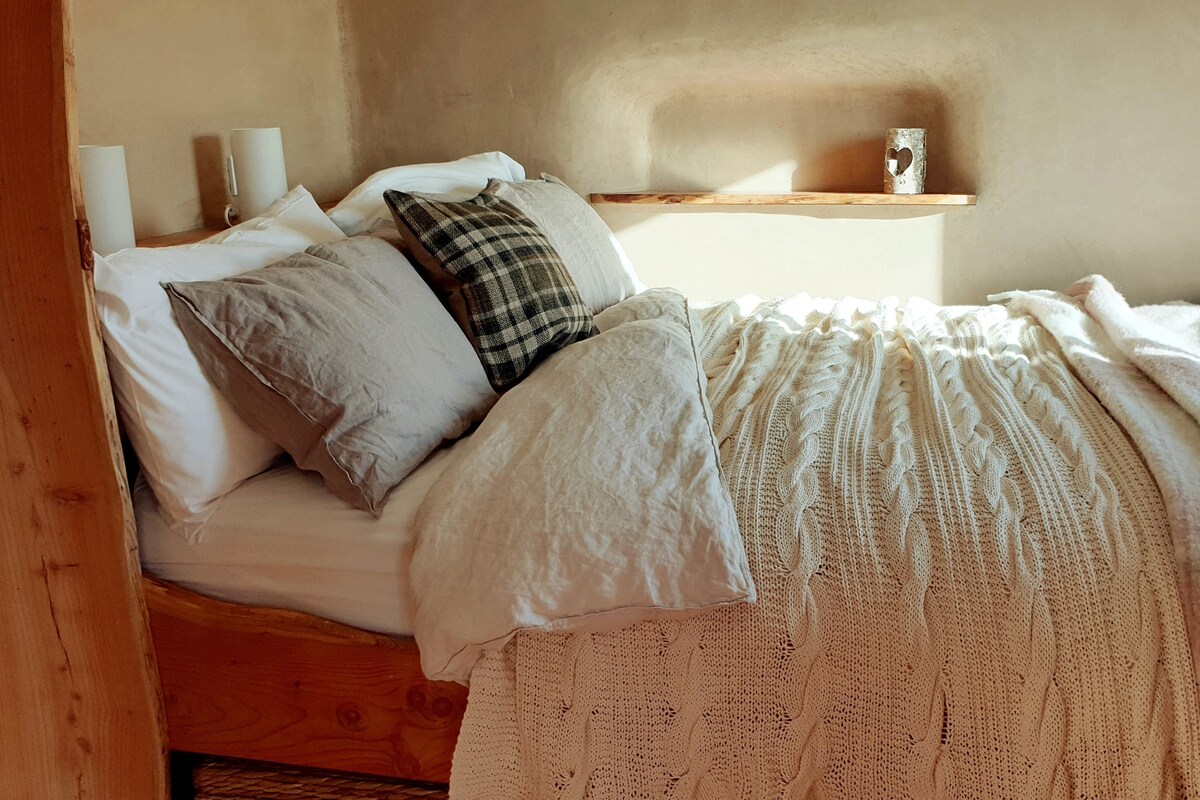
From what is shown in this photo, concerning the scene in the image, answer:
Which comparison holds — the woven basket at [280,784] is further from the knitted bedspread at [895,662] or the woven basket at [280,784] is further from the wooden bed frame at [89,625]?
the knitted bedspread at [895,662]

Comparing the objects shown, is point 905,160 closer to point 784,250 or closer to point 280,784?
point 784,250

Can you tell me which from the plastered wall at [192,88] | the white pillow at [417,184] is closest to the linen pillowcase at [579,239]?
the white pillow at [417,184]

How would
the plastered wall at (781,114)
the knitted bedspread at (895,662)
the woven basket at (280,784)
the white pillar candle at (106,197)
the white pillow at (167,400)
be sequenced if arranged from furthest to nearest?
the plastered wall at (781,114), the white pillar candle at (106,197), the woven basket at (280,784), the white pillow at (167,400), the knitted bedspread at (895,662)

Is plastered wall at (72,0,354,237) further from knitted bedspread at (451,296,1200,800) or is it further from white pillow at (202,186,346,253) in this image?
knitted bedspread at (451,296,1200,800)

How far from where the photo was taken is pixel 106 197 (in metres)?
1.84

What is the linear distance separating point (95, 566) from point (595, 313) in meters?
1.22

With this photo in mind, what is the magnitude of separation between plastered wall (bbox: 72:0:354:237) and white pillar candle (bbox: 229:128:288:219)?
0.44 ft

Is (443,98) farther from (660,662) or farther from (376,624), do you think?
(660,662)

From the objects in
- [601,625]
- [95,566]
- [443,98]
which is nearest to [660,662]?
[601,625]

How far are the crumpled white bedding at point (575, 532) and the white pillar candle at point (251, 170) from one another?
1.07 m

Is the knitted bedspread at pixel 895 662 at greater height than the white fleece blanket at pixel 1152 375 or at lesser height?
lesser

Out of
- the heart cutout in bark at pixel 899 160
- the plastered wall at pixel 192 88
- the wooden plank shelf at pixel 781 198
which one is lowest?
the wooden plank shelf at pixel 781 198

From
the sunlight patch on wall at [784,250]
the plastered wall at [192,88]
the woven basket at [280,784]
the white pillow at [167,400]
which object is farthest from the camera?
the sunlight patch on wall at [784,250]

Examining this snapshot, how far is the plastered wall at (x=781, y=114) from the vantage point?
9.11ft
